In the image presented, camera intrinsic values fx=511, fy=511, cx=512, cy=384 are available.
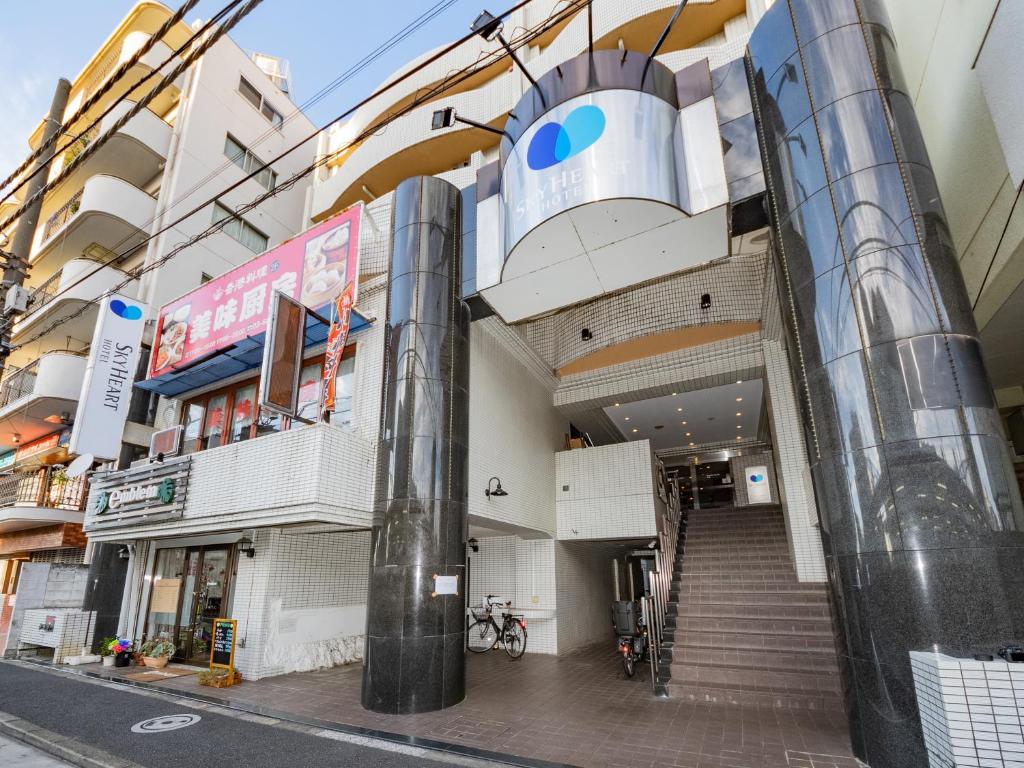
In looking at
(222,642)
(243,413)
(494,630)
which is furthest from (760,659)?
(243,413)

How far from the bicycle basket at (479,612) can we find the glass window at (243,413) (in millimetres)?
6736

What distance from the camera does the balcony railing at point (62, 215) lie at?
53.9 feet

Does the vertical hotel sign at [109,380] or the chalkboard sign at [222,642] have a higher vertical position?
the vertical hotel sign at [109,380]

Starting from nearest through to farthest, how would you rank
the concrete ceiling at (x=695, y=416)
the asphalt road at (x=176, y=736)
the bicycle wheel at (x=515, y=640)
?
the asphalt road at (x=176, y=736) → the bicycle wheel at (x=515, y=640) → the concrete ceiling at (x=695, y=416)

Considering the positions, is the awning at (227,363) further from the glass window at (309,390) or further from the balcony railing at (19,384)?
the balcony railing at (19,384)

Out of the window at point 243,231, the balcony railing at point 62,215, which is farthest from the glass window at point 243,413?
the balcony railing at point 62,215

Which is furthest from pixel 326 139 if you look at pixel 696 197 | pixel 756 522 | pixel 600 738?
pixel 600 738

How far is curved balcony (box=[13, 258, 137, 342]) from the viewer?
14737 millimetres

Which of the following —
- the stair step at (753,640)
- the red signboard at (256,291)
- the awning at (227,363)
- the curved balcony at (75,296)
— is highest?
the curved balcony at (75,296)

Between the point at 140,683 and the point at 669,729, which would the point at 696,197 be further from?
the point at 140,683

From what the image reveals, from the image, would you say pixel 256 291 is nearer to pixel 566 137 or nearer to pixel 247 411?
pixel 247 411

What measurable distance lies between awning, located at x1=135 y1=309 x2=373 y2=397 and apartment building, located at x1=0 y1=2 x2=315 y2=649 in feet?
3.95

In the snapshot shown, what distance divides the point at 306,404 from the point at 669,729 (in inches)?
323

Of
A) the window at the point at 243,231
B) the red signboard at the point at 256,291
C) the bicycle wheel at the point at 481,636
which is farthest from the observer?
the window at the point at 243,231
